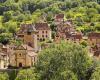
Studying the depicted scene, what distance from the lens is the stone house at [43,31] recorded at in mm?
103775

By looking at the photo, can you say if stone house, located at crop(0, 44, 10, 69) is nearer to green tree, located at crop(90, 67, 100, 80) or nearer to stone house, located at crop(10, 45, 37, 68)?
stone house, located at crop(10, 45, 37, 68)

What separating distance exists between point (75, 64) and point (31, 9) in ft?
307

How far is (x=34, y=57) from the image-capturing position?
7600 cm

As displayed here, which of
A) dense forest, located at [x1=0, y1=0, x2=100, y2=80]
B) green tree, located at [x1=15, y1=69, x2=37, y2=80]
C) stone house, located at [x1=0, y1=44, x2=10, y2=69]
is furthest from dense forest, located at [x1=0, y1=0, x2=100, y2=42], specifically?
green tree, located at [x1=15, y1=69, x2=37, y2=80]

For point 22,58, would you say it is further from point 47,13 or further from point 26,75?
point 47,13

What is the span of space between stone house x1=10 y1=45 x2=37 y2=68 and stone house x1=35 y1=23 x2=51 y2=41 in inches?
1095

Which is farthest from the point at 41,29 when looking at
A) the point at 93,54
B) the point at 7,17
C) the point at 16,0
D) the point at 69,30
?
the point at 16,0

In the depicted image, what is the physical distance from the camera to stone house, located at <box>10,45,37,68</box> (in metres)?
75.0

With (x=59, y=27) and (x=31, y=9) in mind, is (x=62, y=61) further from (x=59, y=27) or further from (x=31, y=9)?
(x=31, y=9)

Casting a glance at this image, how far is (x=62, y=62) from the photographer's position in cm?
6838

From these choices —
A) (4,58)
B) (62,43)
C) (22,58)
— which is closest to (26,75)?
(22,58)

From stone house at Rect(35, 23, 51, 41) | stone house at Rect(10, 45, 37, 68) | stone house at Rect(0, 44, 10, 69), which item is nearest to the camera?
stone house at Rect(10, 45, 37, 68)

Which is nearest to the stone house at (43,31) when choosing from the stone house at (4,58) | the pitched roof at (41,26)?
the pitched roof at (41,26)

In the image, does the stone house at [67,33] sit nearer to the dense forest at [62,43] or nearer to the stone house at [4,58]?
the dense forest at [62,43]
